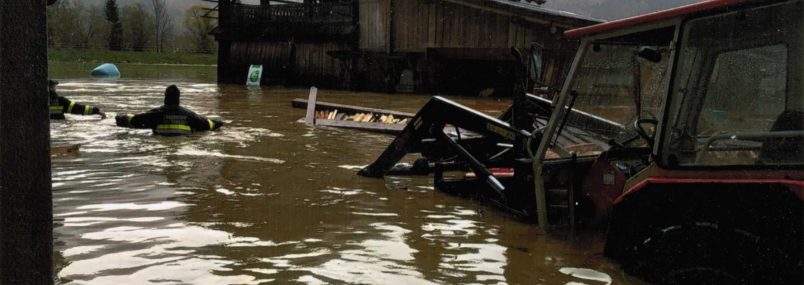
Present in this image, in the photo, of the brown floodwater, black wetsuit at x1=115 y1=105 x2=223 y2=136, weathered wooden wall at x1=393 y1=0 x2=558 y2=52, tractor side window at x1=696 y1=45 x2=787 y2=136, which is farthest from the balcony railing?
tractor side window at x1=696 y1=45 x2=787 y2=136

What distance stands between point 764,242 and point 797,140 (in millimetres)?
562

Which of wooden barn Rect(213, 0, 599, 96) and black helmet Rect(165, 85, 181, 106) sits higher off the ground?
wooden barn Rect(213, 0, 599, 96)

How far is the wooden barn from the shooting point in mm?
23500

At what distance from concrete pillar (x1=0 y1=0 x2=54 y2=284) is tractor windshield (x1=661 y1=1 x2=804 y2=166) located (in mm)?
3282

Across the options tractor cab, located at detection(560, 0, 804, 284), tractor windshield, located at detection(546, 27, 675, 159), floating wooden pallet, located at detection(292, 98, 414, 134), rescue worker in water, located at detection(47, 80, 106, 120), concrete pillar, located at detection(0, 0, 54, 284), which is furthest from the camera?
floating wooden pallet, located at detection(292, 98, 414, 134)

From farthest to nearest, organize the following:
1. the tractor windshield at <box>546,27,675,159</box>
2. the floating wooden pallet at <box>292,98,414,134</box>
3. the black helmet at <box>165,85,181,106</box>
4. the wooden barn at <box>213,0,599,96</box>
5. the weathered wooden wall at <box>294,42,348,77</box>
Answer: the weathered wooden wall at <box>294,42,348,77</box> → the wooden barn at <box>213,0,599,96</box> → the floating wooden pallet at <box>292,98,414,134</box> → the black helmet at <box>165,85,181,106</box> → the tractor windshield at <box>546,27,675,159</box>

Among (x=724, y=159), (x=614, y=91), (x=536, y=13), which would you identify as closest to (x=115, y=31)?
(x=536, y=13)

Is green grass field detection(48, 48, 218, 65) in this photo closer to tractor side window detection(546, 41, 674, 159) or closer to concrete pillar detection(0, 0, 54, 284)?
tractor side window detection(546, 41, 674, 159)

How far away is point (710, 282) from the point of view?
359cm

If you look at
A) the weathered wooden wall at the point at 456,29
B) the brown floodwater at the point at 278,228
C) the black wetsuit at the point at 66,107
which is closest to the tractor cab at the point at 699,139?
the brown floodwater at the point at 278,228

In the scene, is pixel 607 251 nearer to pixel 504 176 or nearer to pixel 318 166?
pixel 504 176

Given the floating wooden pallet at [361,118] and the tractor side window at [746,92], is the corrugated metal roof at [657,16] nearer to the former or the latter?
the tractor side window at [746,92]

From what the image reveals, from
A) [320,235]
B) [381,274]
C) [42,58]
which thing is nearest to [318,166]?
[320,235]

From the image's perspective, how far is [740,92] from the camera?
3.79 meters
